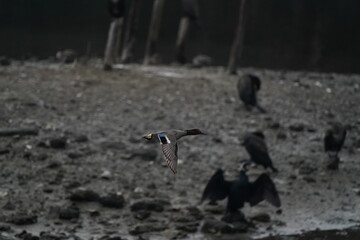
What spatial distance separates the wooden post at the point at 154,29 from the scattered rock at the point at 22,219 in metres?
7.97

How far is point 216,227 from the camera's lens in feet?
29.2

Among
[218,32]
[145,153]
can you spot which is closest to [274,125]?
[145,153]

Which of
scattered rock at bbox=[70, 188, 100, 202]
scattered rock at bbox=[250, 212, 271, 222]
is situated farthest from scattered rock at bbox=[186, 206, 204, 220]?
scattered rock at bbox=[70, 188, 100, 202]

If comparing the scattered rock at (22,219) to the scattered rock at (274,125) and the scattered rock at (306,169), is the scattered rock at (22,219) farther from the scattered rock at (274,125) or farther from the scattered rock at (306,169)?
the scattered rock at (274,125)

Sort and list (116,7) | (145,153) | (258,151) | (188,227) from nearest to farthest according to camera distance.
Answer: (188,227) → (258,151) → (145,153) → (116,7)

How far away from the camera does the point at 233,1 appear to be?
99.9ft

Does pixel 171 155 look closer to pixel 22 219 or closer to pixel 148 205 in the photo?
pixel 22 219

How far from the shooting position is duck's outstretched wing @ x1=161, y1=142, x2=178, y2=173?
16.7 ft

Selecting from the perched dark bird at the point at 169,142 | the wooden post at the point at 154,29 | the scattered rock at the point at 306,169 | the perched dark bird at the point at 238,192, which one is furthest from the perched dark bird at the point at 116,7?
the perched dark bird at the point at 169,142

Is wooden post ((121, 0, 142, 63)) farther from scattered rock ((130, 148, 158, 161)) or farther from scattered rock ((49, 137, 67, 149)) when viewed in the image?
scattered rock ((49, 137, 67, 149))

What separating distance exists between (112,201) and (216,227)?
1.22m

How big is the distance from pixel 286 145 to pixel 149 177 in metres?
2.55

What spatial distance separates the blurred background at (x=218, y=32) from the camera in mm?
21219

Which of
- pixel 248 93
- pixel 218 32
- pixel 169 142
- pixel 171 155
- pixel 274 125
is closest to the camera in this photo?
pixel 171 155
